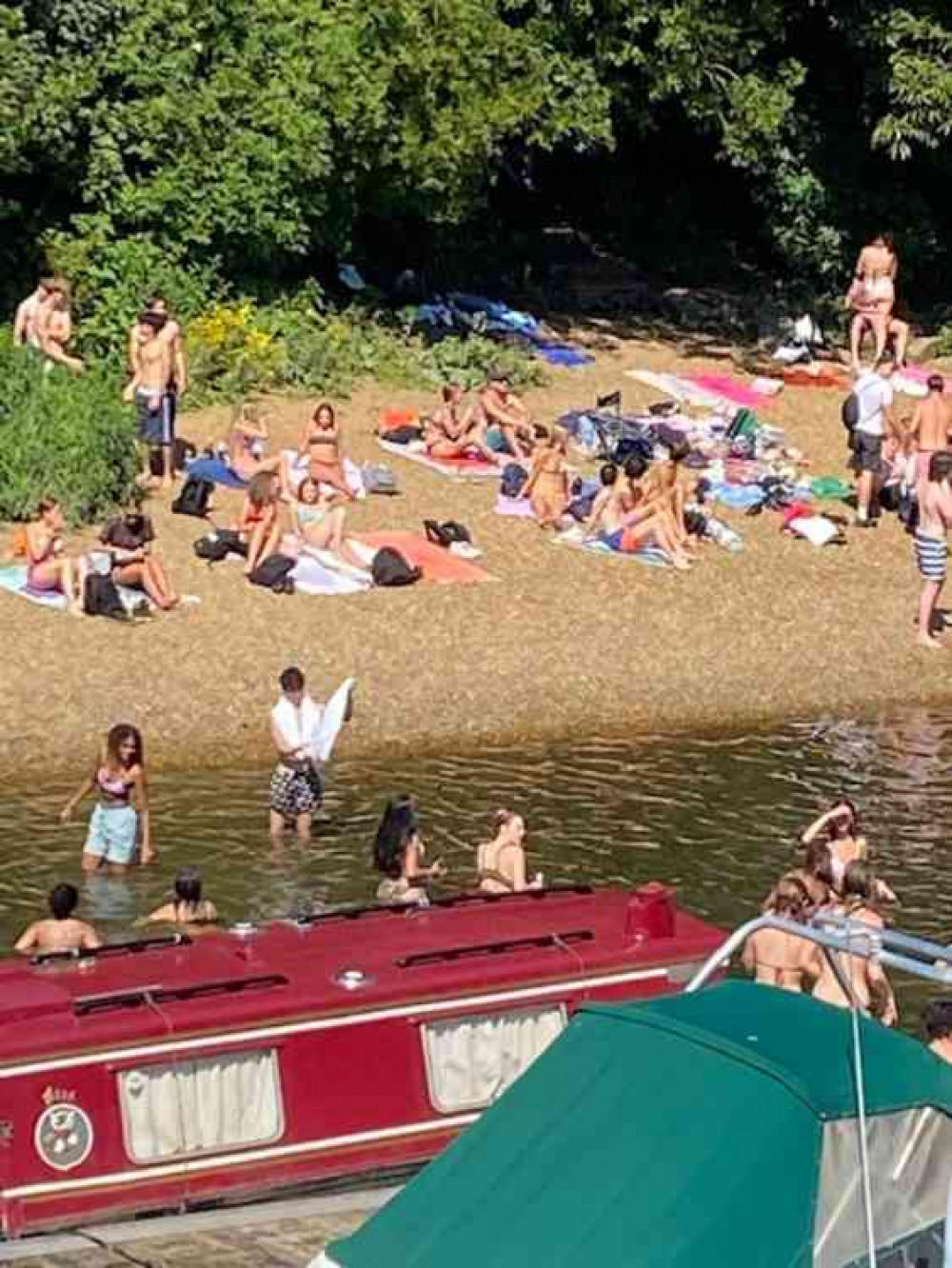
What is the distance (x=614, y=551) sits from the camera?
27234mm

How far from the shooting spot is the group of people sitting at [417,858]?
1825 cm

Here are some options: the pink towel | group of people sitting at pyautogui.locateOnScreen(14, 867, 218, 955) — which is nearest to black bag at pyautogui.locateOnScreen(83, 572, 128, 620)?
group of people sitting at pyautogui.locateOnScreen(14, 867, 218, 955)

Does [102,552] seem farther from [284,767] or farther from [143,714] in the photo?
[284,767]

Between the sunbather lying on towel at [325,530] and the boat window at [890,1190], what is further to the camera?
the sunbather lying on towel at [325,530]

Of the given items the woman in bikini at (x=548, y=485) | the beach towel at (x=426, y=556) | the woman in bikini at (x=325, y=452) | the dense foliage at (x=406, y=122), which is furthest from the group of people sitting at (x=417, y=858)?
the dense foliage at (x=406, y=122)

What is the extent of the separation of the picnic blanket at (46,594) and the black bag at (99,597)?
15cm

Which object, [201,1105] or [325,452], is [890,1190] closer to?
[201,1105]

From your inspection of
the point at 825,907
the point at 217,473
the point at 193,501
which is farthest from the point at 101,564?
the point at 825,907

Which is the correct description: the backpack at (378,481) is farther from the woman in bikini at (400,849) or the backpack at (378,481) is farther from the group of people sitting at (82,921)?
the woman in bikini at (400,849)

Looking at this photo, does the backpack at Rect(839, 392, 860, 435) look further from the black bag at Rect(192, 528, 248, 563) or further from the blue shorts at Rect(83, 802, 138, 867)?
the blue shorts at Rect(83, 802, 138, 867)

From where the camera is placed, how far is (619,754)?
75.3 ft

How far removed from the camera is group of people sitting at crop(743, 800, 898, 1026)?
1572 centimetres

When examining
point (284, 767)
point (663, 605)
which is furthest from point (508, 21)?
point (284, 767)

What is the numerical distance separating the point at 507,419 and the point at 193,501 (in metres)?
4.25
